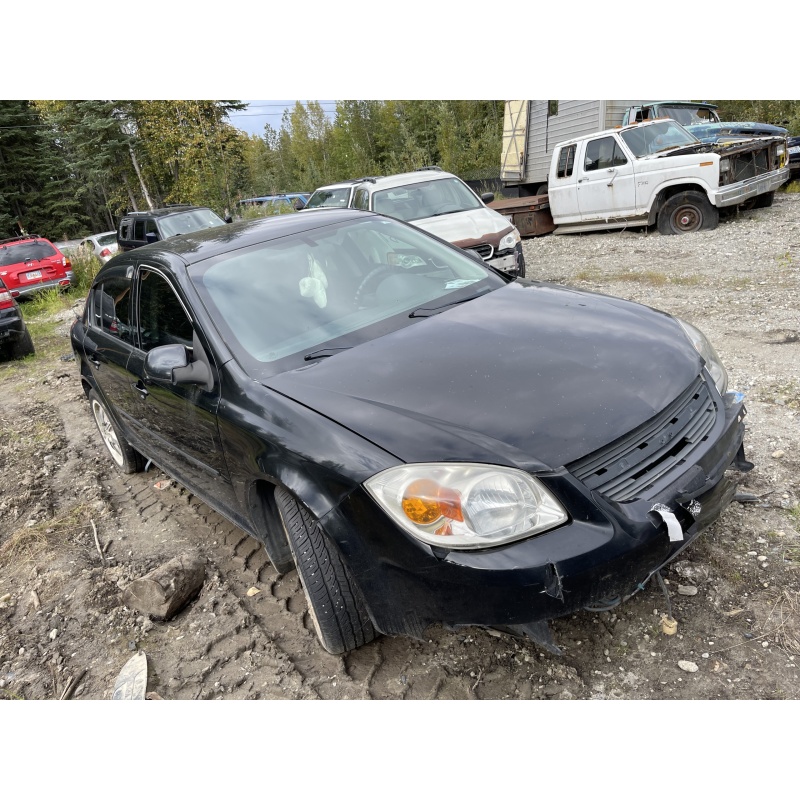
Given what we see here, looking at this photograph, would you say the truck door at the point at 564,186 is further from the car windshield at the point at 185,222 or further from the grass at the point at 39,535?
the grass at the point at 39,535

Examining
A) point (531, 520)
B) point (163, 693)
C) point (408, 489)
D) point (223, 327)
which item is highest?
point (223, 327)

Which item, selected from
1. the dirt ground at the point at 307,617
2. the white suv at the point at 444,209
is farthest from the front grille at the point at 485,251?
the dirt ground at the point at 307,617

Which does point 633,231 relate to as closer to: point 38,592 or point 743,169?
point 743,169

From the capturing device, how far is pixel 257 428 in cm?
235

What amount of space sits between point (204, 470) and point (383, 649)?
1.21m

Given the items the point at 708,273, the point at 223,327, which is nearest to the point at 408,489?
the point at 223,327

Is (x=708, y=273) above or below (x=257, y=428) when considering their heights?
below

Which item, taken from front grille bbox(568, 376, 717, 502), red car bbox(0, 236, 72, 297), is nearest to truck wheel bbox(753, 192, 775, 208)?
front grille bbox(568, 376, 717, 502)

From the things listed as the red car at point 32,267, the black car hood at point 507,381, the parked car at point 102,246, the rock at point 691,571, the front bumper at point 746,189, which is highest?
the black car hood at point 507,381

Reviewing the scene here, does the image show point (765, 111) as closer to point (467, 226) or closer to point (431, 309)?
point (467, 226)

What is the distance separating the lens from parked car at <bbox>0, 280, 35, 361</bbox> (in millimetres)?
A: 9008

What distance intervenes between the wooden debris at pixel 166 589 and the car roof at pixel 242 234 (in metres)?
1.58

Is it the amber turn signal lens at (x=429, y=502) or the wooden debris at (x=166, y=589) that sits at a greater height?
the amber turn signal lens at (x=429, y=502)

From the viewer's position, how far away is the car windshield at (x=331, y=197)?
9.31 m
